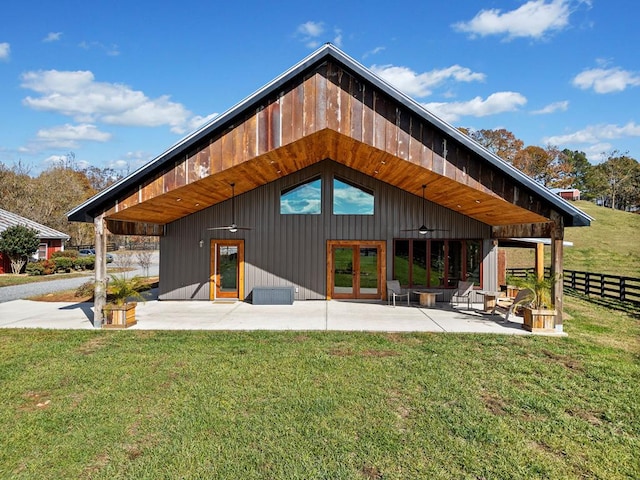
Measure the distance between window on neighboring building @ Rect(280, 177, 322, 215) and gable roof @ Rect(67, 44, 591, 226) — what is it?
4331mm

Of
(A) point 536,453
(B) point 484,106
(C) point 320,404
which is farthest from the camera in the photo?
(B) point 484,106

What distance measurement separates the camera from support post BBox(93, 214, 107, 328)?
814cm

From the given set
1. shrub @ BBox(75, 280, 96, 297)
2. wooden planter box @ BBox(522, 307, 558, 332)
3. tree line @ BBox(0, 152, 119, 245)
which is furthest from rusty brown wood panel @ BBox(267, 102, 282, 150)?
tree line @ BBox(0, 152, 119, 245)

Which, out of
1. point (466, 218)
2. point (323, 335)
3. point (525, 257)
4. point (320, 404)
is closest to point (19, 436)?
point (320, 404)

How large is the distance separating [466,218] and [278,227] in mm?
6201

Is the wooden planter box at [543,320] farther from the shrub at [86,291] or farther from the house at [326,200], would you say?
the shrub at [86,291]

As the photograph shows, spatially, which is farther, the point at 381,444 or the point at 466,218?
the point at 466,218

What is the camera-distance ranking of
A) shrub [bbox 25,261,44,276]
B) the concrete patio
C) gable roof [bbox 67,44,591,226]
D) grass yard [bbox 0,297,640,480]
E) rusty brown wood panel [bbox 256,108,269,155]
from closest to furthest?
grass yard [bbox 0,297,640,480] < gable roof [bbox 67,44,591,226] < rusty brown wood panel [bbox 256,108,269,155] < the concrete patio < shrub [bbox 25,261,44,276]

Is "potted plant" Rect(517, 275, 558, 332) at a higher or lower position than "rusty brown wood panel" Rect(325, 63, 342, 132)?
lower

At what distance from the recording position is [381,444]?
3.45 metres

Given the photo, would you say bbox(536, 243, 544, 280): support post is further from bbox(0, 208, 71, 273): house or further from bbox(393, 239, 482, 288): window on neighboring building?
bbox(0, 208, 71, 273): house

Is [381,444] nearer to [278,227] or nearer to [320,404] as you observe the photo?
[320,404]

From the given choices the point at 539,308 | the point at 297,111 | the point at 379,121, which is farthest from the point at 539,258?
the point at 297,111

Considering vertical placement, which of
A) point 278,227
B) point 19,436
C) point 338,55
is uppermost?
point 338,55
